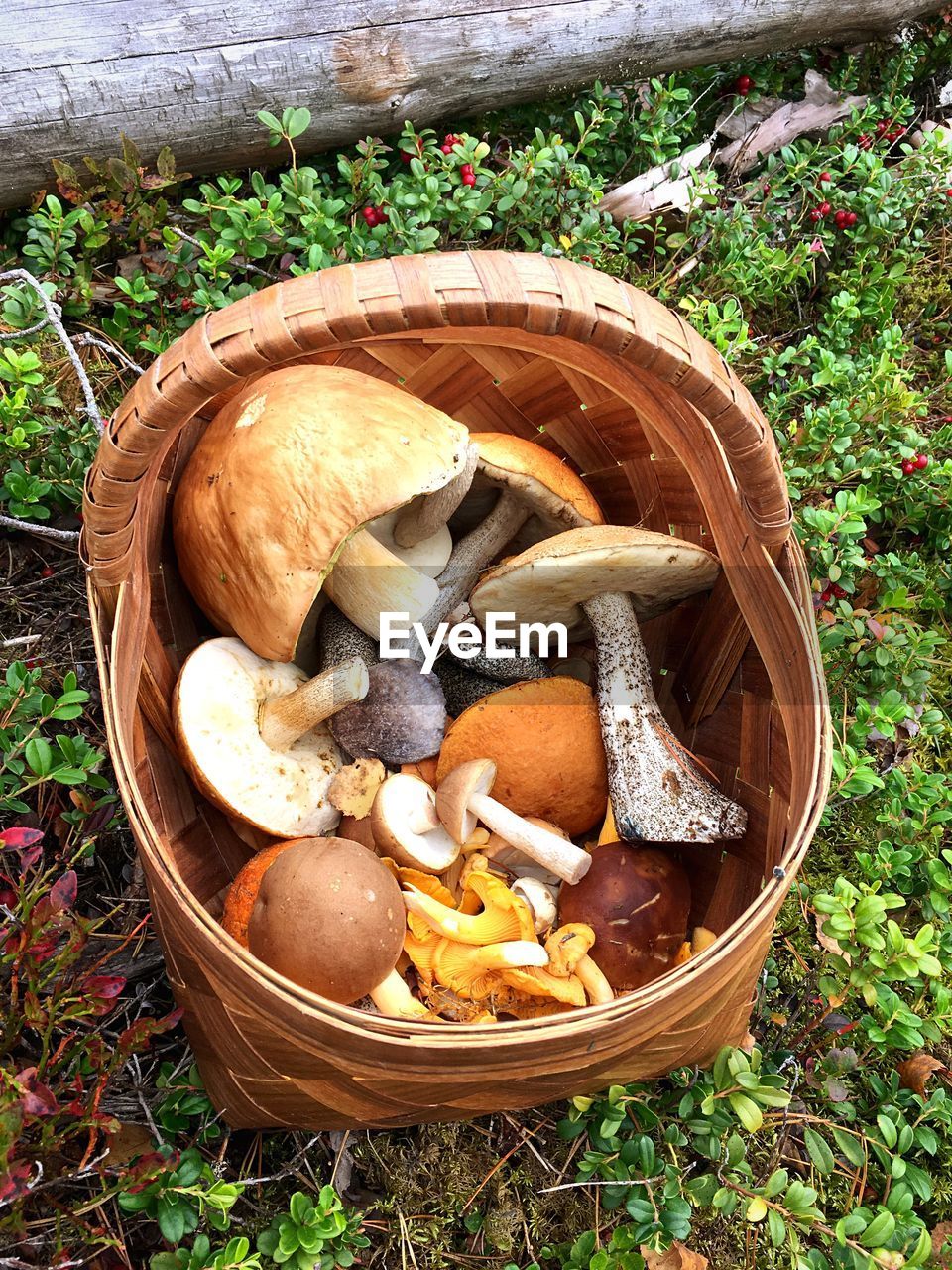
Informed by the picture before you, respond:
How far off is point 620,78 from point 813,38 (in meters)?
0.86

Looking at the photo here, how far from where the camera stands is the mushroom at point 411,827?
2107 millimetres

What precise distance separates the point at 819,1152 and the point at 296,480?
177 cm

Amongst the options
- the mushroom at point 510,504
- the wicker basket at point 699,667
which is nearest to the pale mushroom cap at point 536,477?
the mushroom at point 510,504

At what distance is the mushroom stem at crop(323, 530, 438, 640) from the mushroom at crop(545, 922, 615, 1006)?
86 cm

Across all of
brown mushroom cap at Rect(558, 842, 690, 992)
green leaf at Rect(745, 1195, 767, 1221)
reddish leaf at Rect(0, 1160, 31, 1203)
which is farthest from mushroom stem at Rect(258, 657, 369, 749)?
green leaf at Rect(745, 1195, 767, 1221)

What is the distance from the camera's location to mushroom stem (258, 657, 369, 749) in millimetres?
2174

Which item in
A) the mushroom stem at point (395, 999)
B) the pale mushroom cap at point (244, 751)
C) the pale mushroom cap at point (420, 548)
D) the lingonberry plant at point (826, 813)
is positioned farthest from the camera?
the pale mushroom cap at point (420, 548)

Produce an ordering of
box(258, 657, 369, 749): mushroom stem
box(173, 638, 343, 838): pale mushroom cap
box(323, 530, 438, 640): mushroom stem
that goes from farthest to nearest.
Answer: box(323, 530, 438, 640): mushroom stem → box(258, 657, 369, 749): mushroom stem → box(173, 638, 343, 838): pale mushroom cap

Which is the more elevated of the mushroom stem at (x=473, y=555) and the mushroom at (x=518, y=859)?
the mushroom stem at (x=473, y=555)

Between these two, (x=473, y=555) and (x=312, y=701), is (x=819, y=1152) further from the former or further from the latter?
(x=473, y=555)

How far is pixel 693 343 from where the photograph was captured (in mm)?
1796

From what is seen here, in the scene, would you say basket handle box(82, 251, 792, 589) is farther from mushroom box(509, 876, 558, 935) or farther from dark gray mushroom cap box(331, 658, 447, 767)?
mushroom box(509, 876, 558, 935)

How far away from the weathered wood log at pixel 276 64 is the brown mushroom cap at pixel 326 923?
211 cm

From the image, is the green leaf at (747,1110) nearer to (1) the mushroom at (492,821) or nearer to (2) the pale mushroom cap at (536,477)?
(1) the mushroom at (492,821)
